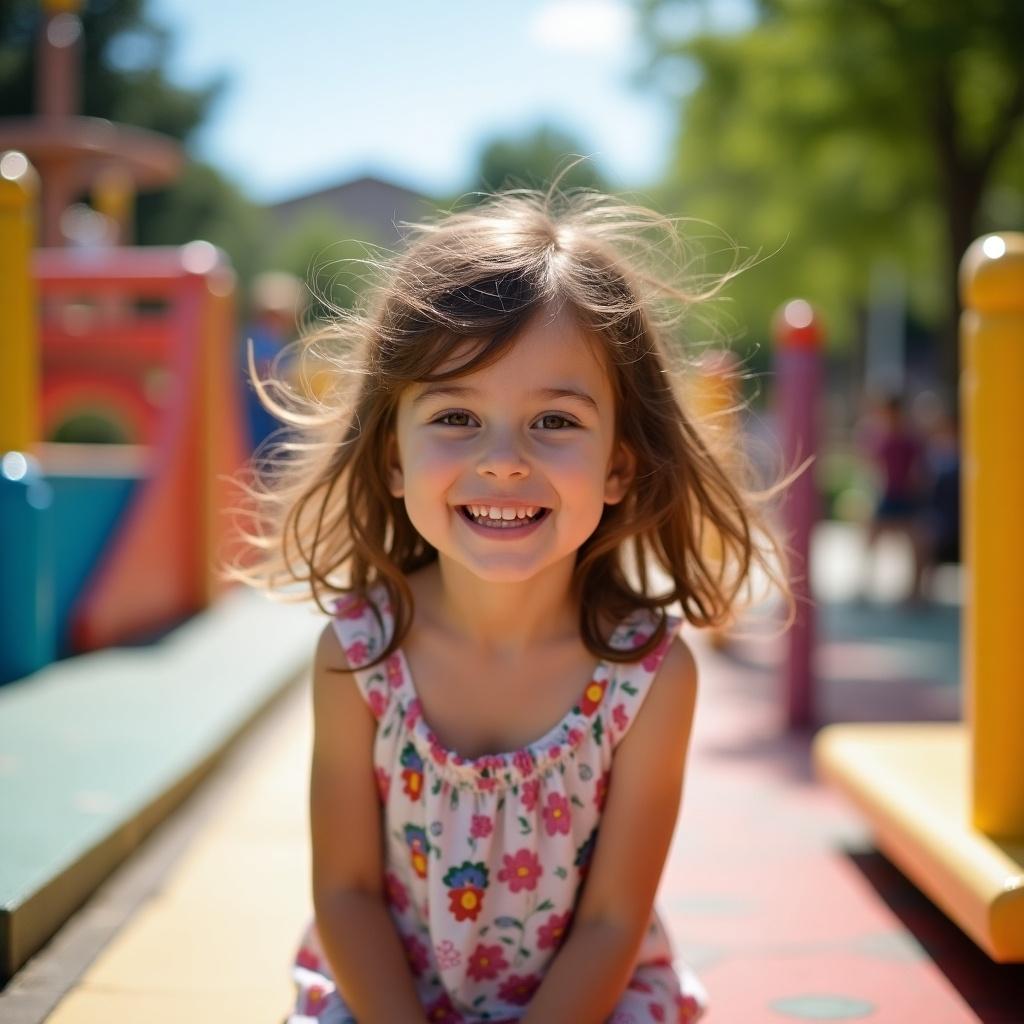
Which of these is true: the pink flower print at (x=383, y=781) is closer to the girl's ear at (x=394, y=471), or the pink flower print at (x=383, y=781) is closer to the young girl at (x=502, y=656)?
the young girl at (x=502, y=656)

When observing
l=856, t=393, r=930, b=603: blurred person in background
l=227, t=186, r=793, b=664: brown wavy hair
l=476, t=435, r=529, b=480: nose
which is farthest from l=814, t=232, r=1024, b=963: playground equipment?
l=856, t=393, r=930, b=603: blurred person in background

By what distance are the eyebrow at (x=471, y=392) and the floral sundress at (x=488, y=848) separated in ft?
1.33

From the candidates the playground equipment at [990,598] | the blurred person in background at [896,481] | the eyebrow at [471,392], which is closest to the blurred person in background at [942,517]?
the blurred person in background at [896,481]

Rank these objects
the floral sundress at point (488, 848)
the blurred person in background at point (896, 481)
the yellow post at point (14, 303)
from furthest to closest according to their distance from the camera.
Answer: the blurred person in background at point (896, 481) → the yellow post at point (14, 303) → the floral sundress at point (488, 848)

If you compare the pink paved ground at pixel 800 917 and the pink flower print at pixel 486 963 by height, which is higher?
the pink flower print at pixel 486 963

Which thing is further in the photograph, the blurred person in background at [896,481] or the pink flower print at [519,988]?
the blurred person in background at [896,481]

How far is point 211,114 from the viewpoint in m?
33.4

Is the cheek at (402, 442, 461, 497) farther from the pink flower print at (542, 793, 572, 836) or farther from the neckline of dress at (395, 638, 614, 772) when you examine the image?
the pink flower print at (542, 793, 572, 836)

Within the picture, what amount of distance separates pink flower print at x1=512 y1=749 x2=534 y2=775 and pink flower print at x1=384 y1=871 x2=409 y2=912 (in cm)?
27

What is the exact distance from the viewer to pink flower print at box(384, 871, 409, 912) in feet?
6.10

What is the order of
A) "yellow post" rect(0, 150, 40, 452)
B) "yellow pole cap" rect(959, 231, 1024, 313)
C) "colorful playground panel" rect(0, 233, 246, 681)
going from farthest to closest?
"colorful playground panel" rect(0, 233, 246, 681), "yellow post" rect(0, 150, 40, 452), "yellow pole cap" rect(959, 231, 1024, 313)

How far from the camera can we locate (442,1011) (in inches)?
71.5

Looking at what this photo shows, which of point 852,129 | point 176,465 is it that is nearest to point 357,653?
point 176,465

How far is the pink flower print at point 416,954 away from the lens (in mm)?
1847
